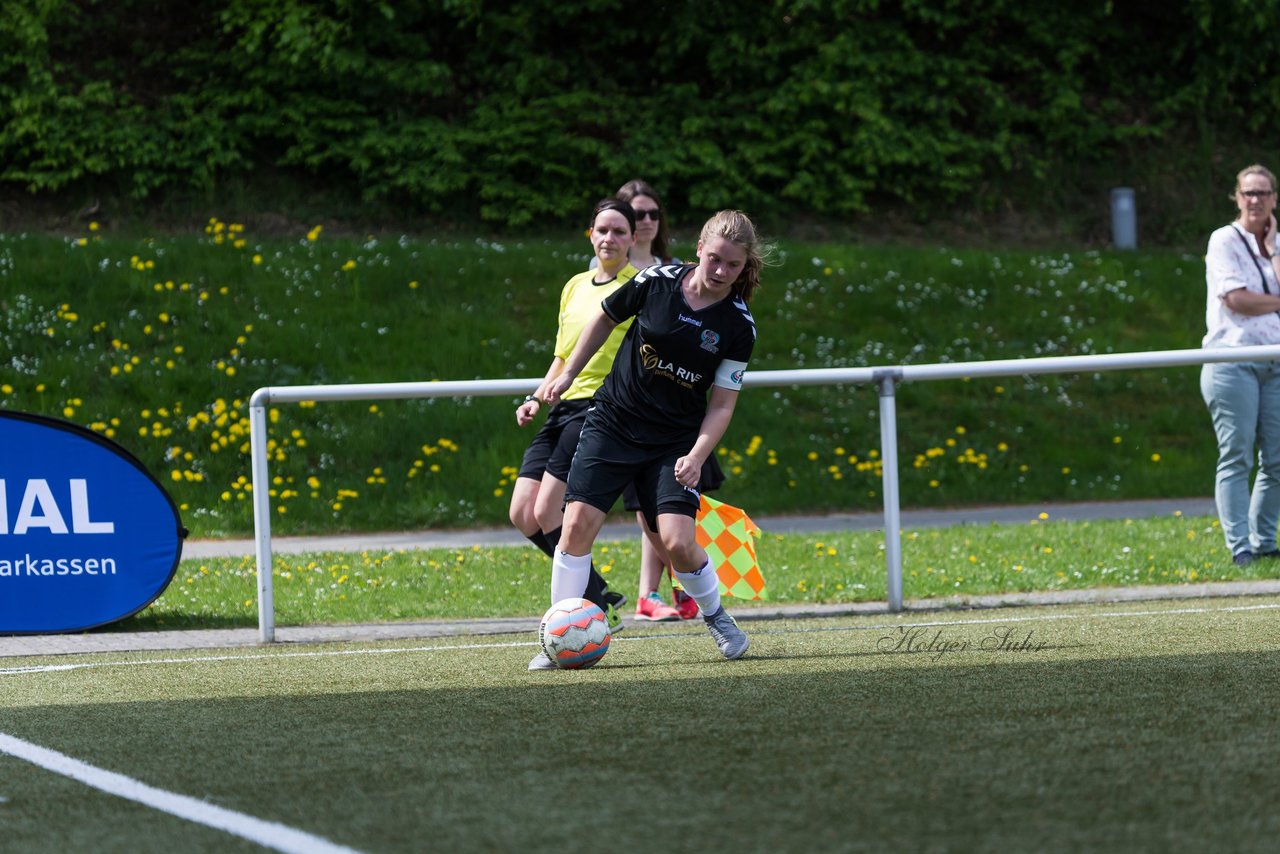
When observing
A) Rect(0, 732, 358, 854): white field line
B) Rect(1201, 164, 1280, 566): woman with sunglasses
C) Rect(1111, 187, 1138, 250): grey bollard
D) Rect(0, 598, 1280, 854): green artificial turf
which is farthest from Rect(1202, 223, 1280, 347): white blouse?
Rect(1111, 187, 1138, 250): grey bollard

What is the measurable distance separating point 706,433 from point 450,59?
15.5 m

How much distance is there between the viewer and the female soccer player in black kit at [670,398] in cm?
548

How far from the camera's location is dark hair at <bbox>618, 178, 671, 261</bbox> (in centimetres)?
699

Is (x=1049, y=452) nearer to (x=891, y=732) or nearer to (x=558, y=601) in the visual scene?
(x=558, y=601)

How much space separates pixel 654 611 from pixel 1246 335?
127 inches

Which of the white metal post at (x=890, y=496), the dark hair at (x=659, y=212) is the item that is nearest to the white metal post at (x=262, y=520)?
the dark hair at (x=659, y=212)

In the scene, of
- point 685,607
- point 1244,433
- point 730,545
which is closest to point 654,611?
point 685,607

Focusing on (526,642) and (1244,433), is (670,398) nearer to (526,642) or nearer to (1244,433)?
(526,642)

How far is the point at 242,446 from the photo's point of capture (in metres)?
13.2

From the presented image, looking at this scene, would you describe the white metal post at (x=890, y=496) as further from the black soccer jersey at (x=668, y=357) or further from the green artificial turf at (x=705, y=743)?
the black soccer jersey at (x=668, y=357)

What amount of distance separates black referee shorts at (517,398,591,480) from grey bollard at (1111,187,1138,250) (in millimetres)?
14778

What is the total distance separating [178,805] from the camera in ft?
11.3

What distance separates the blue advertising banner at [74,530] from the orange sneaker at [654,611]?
209 centimetres

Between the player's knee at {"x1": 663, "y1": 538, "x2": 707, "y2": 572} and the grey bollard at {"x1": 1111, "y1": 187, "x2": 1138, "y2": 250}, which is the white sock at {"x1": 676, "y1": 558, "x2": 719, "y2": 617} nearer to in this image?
the player's knee at {"x1": 663, "y1": 538, "x2": 707, "y2": 572}
